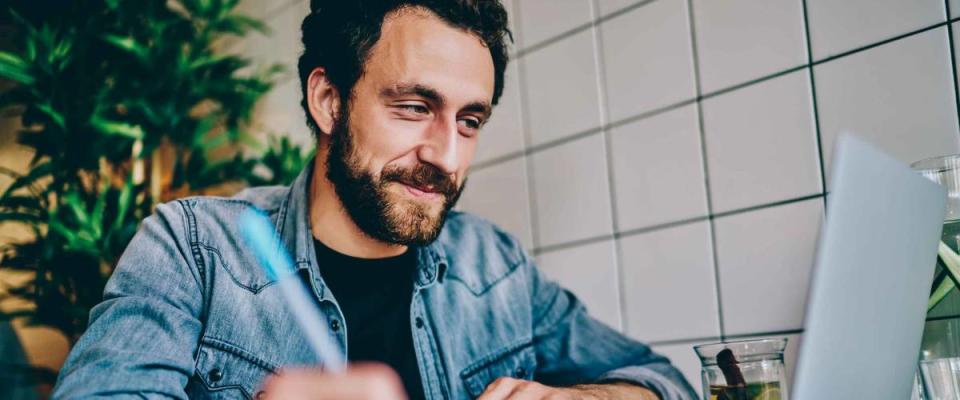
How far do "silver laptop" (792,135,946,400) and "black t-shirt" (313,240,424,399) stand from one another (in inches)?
28.8

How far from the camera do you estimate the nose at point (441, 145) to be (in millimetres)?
1269

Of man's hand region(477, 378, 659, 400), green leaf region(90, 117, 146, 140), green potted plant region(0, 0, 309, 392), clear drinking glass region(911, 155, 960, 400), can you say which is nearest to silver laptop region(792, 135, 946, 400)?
clear drinking glass region(911, 155, 960, 400)

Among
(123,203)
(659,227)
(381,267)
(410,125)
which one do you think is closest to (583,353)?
(659,227)

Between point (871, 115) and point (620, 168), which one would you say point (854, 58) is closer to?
point (871, 115)

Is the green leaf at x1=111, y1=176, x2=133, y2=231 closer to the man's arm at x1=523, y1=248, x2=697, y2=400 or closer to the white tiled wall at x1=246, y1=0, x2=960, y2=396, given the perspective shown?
the white tiled wall at x1=246, y1=0, x2=960, y2=396

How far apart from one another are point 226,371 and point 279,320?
0.11 meters

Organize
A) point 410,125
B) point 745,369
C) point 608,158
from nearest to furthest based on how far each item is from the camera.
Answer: point 745,369, point 410,125, point 608,158

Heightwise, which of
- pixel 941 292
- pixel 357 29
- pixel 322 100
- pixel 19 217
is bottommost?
pixel 941 292

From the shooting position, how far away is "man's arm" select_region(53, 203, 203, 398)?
95 centimetres

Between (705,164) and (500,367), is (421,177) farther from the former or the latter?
(705,164)

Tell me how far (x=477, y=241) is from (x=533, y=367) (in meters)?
0.26

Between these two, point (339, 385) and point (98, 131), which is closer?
point (339, 385)

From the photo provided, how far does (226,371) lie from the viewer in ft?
3.85

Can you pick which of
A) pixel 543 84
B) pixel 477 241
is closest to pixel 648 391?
pixel 477 241
